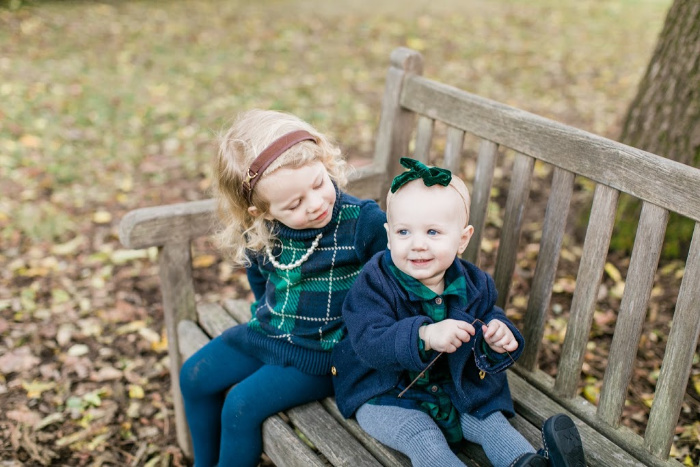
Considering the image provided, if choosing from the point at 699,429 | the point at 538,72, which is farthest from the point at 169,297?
the point at 538,72

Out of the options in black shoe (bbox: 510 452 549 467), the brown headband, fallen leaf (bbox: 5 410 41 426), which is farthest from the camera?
fallen leaf (bbox: 5 410 41 426)

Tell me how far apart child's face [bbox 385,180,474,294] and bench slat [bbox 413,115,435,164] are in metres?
0.79

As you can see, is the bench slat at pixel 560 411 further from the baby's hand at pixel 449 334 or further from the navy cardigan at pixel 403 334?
the baby's hand at pixel 449 334

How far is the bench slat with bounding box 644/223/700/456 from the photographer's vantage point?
1810 mm

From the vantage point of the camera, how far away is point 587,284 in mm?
2105

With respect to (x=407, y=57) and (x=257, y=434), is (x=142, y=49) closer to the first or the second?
(x=407, y=57)

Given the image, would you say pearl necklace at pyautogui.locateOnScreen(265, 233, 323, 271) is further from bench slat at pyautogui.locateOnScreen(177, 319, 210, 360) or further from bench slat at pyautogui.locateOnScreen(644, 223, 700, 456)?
bench slat at pyautogui.locateOnScreen(644, 223, 700, 456)

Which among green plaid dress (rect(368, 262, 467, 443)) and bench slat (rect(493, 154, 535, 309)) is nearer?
green plaid dress (rect(368, 262, 467, 443))

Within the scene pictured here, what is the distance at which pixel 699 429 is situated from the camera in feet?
8.75

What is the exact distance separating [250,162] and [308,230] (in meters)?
0.29

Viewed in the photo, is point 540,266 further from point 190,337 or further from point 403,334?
point 190,337

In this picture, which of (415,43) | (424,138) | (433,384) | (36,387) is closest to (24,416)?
(36,387)

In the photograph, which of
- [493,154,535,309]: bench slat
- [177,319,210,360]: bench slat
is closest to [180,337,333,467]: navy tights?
[177,319,210,360]: bench slat

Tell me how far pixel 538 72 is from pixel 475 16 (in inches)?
119
